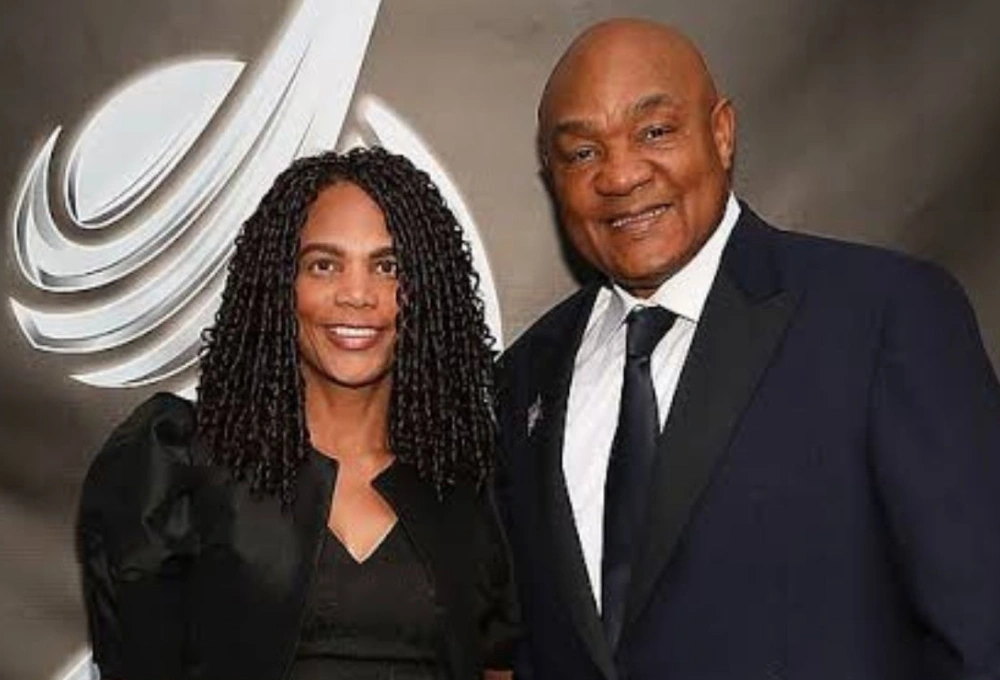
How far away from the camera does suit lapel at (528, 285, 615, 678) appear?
5.77 feet

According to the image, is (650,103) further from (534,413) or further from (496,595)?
(496,595)

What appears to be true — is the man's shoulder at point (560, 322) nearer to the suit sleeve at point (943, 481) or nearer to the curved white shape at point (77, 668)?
the suit sleeve at point (943, 481)

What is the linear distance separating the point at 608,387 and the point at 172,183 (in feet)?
2.63

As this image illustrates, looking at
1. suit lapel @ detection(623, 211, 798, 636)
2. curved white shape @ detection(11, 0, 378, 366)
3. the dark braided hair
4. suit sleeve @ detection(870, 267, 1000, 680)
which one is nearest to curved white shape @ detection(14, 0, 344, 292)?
curved white shape @ detection(11, 0, 378, 366)

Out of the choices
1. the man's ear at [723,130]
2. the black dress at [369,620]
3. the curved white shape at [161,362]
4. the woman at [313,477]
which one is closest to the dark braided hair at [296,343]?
the woman at [313,477]

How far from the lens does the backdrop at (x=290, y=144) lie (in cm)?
229

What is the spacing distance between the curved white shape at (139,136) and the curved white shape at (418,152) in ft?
0.67

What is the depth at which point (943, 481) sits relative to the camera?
1.64 m

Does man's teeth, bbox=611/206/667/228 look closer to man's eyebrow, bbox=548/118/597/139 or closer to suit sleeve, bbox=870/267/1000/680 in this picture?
man's eyebrow, bbox=548/118/597/139

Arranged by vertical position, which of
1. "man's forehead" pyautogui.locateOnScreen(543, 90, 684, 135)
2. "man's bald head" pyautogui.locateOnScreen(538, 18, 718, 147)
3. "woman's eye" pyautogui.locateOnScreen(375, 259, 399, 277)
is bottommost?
"woman's eye" pyautogui.locateOnScreen(375, 259, 399, 277)

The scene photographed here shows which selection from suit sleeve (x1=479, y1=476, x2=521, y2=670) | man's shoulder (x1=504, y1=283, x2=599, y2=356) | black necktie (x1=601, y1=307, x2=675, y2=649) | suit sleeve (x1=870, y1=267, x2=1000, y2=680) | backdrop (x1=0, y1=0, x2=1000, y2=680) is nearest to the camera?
suit sleeve (x1=870, y1=267, x2=1000, y2=680)

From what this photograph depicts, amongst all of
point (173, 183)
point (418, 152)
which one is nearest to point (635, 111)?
point (418, 152)

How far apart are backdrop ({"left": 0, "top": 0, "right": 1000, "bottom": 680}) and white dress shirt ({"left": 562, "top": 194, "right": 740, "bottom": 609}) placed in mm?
475

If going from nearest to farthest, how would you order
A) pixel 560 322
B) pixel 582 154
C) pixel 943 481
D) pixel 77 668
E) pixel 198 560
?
1. pixel 943 481
2. pixel 198 560
3. pixel 582 154
4. pixel 560 322
5. pixel 77 668
